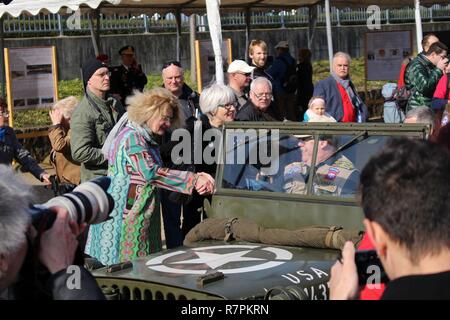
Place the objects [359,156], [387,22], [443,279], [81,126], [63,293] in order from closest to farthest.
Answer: [443,279] < [63,293] < [359,156] < [81,126] < [387,22]

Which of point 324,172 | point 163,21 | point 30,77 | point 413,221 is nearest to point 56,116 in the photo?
point 324,172

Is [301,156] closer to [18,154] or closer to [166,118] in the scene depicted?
[166,118]

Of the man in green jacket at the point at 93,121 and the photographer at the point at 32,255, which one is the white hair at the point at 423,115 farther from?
the photographer at the point at 32,255

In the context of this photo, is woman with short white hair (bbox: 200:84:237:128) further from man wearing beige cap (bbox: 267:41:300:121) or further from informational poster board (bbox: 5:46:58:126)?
informational poster board (bbox: 5:46:58:126)

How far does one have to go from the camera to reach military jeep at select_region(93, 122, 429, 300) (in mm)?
4133

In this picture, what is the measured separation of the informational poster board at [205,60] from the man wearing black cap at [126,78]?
3.76 ft

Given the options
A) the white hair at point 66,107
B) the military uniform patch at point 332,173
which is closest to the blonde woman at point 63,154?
the white hair at point 66,107

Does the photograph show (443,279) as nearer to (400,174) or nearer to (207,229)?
(400,174)

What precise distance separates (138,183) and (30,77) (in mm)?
6667

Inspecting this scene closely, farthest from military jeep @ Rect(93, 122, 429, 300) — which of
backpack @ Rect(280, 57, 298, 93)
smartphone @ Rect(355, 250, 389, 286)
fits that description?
backpack @ Rect(280, 57, 298, 93)

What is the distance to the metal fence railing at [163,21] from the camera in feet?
63.2

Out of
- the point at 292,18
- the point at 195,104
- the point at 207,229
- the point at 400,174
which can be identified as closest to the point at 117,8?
the point at 195,104
